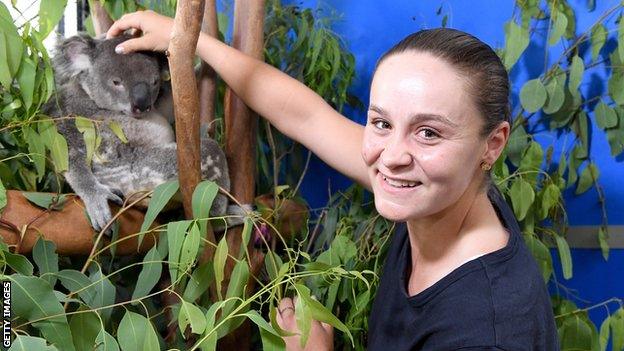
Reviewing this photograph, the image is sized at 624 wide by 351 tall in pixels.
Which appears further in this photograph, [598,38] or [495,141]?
[598,38]

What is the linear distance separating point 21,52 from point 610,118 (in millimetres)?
1483

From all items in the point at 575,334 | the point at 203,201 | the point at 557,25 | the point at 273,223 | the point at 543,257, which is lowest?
the point at 575,334

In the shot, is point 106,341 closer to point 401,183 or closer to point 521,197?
point 401,183

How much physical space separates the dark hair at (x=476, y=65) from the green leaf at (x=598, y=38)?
794 mm

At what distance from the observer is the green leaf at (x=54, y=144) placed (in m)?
1.37

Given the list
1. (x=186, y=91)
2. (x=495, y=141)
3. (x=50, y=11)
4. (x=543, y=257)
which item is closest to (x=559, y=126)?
(x=543, y=257)

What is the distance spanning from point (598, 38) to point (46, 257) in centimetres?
150

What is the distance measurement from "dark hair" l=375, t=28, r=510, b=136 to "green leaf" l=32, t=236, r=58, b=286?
2.31 feet

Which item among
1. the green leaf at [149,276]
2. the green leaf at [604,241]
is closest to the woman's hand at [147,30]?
the green leaf at [149,276]

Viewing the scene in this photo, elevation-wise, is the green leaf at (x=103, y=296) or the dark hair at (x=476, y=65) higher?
the dark hair at (x=476, y=65)

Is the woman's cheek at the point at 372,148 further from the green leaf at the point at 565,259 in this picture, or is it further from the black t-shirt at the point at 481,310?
the green leaf at the point at 565,259

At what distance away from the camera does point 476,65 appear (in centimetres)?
123

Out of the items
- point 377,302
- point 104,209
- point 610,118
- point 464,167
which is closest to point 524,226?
point 610,118

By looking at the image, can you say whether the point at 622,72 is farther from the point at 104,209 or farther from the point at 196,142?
the point at 104,209
